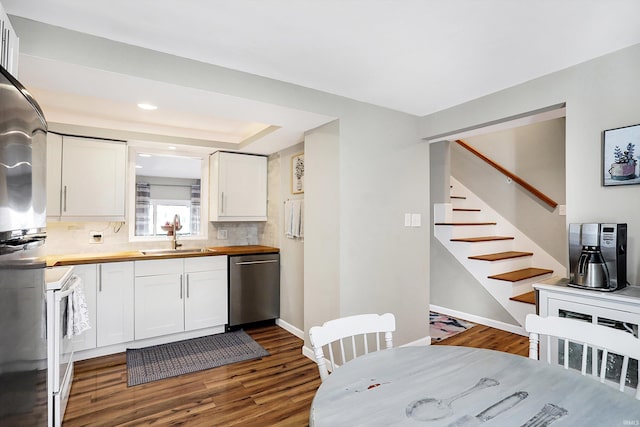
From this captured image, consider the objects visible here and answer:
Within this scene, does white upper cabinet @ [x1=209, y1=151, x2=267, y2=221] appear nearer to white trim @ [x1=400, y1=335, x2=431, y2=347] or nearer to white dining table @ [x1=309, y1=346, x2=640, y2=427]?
white trim @ [x1=400, y1=335, x2=431, y2=347]

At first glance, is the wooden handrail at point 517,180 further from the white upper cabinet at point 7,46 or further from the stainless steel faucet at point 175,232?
the white upper cabinet at point 7,46

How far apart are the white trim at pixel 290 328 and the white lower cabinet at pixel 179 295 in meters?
0.67

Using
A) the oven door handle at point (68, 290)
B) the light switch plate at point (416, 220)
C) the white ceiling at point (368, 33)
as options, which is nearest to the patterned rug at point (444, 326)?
the light switch plate at point (416, 220)

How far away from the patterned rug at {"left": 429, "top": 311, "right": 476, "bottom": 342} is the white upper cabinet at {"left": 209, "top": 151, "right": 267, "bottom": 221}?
2423mm

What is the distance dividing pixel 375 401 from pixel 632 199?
6.77 ft

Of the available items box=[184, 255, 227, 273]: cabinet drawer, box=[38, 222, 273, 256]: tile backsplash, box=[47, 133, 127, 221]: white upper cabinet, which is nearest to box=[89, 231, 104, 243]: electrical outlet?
box=[38, 222, 273, 256]: tile backsplash

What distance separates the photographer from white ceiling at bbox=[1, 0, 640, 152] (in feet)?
5.50

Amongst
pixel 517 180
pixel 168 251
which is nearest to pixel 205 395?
pixel 168 251

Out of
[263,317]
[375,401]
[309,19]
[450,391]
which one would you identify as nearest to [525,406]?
[450,391]

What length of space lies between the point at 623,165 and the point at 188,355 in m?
3.67

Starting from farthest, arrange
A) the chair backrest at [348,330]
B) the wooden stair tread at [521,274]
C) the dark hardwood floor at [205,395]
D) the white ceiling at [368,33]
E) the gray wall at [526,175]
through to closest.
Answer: the gray wall at [526,175]
the wooden stair tread at [521,274]
the dark hardwood floor at [205,395]
the white ceiling at [368,33]
the chair backrest at [348,330]

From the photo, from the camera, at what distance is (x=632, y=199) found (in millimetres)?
2045

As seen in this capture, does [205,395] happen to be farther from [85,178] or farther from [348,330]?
[85,178]

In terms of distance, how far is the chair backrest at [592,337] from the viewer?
1.33 meters
